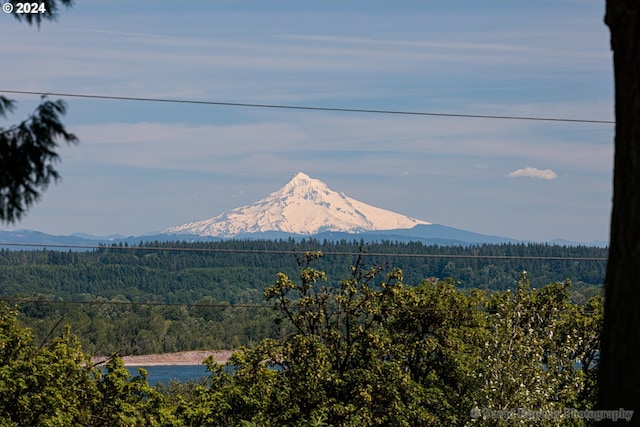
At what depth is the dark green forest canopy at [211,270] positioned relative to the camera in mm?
136875

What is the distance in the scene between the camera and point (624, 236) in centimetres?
388

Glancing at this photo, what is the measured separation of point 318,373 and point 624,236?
17.6 m

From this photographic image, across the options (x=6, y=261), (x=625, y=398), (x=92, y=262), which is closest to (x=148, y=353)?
(x=6, y=261)

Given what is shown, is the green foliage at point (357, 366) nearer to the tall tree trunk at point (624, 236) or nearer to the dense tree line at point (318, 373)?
the dense tree line at point (318, 373)

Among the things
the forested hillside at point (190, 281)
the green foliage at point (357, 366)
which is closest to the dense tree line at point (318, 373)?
the green foliage at point (357, 366)

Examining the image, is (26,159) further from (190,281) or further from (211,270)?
(211,270)

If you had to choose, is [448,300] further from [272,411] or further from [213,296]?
[213,296]

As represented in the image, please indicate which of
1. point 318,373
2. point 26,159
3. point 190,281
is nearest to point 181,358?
point 318,373

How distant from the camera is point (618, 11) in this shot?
397 centimetres

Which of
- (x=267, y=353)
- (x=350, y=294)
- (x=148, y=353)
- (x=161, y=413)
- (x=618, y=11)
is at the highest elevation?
(x=618, y=11)

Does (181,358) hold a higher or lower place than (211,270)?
lower

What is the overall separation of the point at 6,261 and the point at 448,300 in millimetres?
132421

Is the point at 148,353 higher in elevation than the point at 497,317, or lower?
lower

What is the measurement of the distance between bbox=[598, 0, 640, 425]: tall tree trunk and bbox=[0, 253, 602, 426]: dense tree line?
14.3 m
